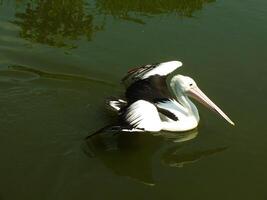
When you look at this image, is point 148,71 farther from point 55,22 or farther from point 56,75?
point 55,22

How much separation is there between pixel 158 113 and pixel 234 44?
8.64ft

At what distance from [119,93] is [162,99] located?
73 cm

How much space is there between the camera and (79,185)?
16.1ft

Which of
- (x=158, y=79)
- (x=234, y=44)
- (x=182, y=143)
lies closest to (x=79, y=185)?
(x=182, y=143)

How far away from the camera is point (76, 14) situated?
325 inches

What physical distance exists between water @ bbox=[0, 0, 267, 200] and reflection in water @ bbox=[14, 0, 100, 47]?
0.02m

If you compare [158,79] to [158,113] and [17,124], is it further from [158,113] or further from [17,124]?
[17,124]

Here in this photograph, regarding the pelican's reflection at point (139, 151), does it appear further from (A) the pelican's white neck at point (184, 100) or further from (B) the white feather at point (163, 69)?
(B) the white feather at point (163, 69)

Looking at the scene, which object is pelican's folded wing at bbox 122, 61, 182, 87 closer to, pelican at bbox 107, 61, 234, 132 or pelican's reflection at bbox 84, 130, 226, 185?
pelican at bbox 107, 61, 234, 132

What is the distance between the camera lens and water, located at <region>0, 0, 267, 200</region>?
5.07 metres

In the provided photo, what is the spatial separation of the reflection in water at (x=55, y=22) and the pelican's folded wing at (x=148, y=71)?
1270 mm

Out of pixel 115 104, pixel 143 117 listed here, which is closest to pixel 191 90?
pixel 115 104

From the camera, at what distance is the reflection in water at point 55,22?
7.47 m

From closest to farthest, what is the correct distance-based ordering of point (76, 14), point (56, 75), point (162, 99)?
point (162, 99)
point (56, 75)
point (76, 14)
